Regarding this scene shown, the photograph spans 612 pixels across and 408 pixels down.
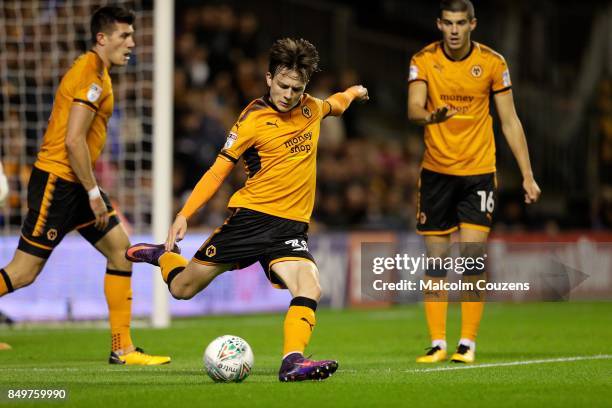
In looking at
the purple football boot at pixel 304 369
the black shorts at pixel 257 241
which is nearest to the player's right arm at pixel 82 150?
the black shorts at pixel 257 241

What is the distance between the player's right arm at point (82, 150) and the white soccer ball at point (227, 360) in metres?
1.81

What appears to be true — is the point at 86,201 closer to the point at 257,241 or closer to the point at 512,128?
the point at 257,241

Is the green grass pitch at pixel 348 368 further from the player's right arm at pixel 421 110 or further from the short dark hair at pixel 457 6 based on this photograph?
the short dark hair at pixel 457 6

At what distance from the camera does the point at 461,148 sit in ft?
28.0

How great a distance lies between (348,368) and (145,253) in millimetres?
1596

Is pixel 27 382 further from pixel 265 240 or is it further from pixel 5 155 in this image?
pixel 5 155

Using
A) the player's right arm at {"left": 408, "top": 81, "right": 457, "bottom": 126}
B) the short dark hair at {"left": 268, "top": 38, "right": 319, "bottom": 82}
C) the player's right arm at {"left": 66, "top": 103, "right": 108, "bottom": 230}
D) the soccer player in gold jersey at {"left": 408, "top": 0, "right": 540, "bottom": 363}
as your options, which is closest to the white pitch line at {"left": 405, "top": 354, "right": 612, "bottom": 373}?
the soccer player in gold jersey at {"left": 408, "top": 0, "right": 540, "bottom": 363}

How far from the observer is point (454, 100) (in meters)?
8.56

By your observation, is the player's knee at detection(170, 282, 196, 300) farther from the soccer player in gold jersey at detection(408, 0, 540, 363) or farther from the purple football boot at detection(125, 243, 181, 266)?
the soccer player in gold jersey at detection(408, 0, 540, 363)

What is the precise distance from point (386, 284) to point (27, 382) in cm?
907

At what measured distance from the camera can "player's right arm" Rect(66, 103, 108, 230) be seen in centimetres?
795

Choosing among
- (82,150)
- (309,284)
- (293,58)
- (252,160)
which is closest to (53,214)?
(82,150)

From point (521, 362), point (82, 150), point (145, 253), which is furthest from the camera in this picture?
point (521, 362)

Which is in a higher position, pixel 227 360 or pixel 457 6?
pixel 457 6
